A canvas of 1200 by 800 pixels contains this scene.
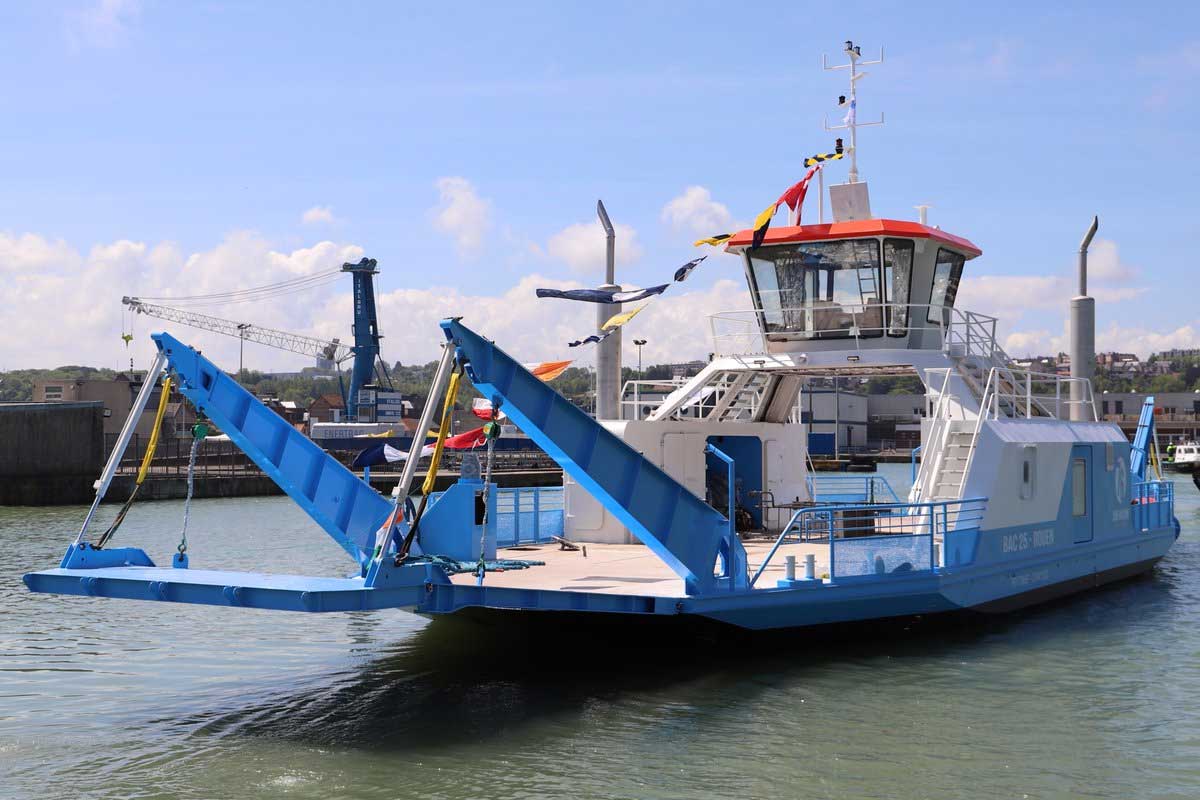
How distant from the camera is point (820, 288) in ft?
64.4

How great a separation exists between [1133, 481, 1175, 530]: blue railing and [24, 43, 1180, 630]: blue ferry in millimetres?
78

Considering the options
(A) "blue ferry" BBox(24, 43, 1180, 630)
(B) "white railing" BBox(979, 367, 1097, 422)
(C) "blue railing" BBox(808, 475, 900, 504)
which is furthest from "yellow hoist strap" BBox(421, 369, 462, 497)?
(C) "blue railing" BBox(808, 475, 900, 504)

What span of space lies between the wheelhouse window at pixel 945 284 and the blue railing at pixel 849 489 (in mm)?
4259

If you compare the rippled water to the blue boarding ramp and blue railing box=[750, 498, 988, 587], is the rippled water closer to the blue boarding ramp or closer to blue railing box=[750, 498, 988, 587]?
blue railing box=[750, 498, 988, 587]

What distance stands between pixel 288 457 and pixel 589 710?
4.25 meters

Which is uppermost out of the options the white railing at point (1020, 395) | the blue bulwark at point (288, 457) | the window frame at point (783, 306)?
the window frame at point (783, 306)

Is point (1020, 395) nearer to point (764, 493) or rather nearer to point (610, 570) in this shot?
point (764, 493)

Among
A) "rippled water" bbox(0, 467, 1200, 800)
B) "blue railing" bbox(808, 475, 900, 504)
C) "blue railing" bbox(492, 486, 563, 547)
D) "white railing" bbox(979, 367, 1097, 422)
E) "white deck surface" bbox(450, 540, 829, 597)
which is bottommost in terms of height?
"rippled water" bbox(0, 467, 1200, 800)

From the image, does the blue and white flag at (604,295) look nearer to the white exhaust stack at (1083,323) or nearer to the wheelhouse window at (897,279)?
the wheelhouse window at (897,279)

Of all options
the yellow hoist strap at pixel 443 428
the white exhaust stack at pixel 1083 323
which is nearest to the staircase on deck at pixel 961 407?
the white exhaust stack at pixel 1083 323

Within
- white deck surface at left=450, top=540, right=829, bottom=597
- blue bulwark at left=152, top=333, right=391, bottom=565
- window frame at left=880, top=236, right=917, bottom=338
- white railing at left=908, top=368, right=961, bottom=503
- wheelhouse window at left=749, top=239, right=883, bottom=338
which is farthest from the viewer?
wheelhouse window at left=749, top=239, right=883, bottom=338

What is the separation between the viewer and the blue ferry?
38.3ft

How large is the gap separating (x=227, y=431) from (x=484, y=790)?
5034 millimetres

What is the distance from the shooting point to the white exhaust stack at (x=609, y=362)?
1942 cm
